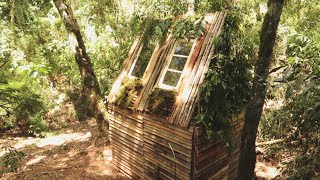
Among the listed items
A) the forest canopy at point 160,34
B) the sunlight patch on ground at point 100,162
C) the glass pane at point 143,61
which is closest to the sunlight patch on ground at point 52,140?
the forest canopy at point 160,34

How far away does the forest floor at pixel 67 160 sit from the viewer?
7797 millimetres

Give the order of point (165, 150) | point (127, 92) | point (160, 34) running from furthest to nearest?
point (127, 92) < point (160, 34) < point (165, 150)

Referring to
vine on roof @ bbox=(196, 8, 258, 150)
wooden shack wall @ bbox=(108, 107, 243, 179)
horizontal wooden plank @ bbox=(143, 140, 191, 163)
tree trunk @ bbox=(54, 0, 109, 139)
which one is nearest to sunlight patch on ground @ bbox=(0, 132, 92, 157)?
tree trunk @ bbox=(54, 0, 109, 139)

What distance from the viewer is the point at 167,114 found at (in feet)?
19.1

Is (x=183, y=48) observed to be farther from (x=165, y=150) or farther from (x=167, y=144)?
(x=165, y=150)

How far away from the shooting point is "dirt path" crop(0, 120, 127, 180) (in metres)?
7.80

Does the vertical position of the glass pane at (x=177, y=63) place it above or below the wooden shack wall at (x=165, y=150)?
above

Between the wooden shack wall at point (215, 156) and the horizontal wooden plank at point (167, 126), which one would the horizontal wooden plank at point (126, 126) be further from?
the wooden shack wall at point (215, 156)

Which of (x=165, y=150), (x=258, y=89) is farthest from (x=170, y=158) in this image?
(x=258, y=89)

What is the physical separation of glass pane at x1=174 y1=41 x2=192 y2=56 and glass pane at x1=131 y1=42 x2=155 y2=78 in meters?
1.12

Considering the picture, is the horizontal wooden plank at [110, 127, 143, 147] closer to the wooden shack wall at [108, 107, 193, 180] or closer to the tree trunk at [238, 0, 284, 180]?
the wooden shack wall at [108, 107, 193, 180]

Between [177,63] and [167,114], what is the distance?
1416 millimetres

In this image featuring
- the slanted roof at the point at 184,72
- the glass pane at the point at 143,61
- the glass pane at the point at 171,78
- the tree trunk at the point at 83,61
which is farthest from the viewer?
the tree trunk at the point at 83,61

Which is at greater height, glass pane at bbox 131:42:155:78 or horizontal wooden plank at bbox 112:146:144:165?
glass pane at bbox 131:42:155:78
